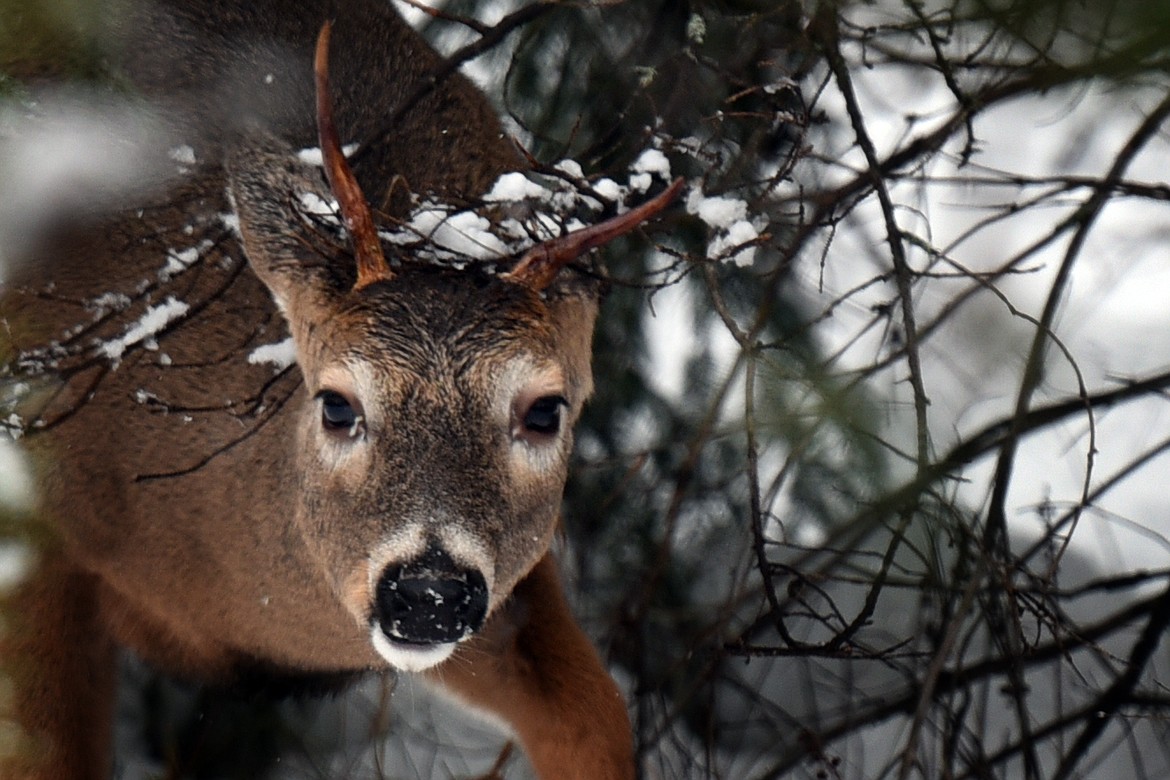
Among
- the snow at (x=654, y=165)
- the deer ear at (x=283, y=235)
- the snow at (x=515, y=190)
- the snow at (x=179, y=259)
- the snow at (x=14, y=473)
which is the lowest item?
the snow at (x=14, y=473)

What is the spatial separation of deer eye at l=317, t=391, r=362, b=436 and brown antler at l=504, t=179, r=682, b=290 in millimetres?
457

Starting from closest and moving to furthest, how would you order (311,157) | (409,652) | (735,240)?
(409,652) < (735,240) < (311,157)

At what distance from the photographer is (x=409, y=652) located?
2.89 meters

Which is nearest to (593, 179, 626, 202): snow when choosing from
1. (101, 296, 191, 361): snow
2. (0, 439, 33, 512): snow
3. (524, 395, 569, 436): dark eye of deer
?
(524, 395, 569, 436): dark eye of deer

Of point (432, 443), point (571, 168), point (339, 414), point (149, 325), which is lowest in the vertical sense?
point (149, 325)

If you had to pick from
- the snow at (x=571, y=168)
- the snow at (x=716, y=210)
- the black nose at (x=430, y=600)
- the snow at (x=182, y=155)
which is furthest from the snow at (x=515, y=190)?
the snow at (x=182, y=155)

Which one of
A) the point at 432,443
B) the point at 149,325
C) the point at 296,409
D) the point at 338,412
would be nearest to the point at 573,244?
the point at 432,443

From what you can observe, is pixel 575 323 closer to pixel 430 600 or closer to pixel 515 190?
pixel 515 190

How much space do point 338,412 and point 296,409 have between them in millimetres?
498

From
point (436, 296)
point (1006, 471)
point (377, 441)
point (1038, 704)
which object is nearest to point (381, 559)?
point (377, 441)

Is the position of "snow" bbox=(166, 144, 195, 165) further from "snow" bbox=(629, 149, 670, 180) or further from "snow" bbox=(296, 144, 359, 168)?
"snow" bbox=(629, 149, 670, 180)

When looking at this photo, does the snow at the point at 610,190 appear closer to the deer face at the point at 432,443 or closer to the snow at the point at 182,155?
the deer face at the point at 432,443

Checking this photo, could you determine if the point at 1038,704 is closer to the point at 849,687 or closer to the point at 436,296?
the point at 849,687

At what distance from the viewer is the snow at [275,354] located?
12.4 feet
